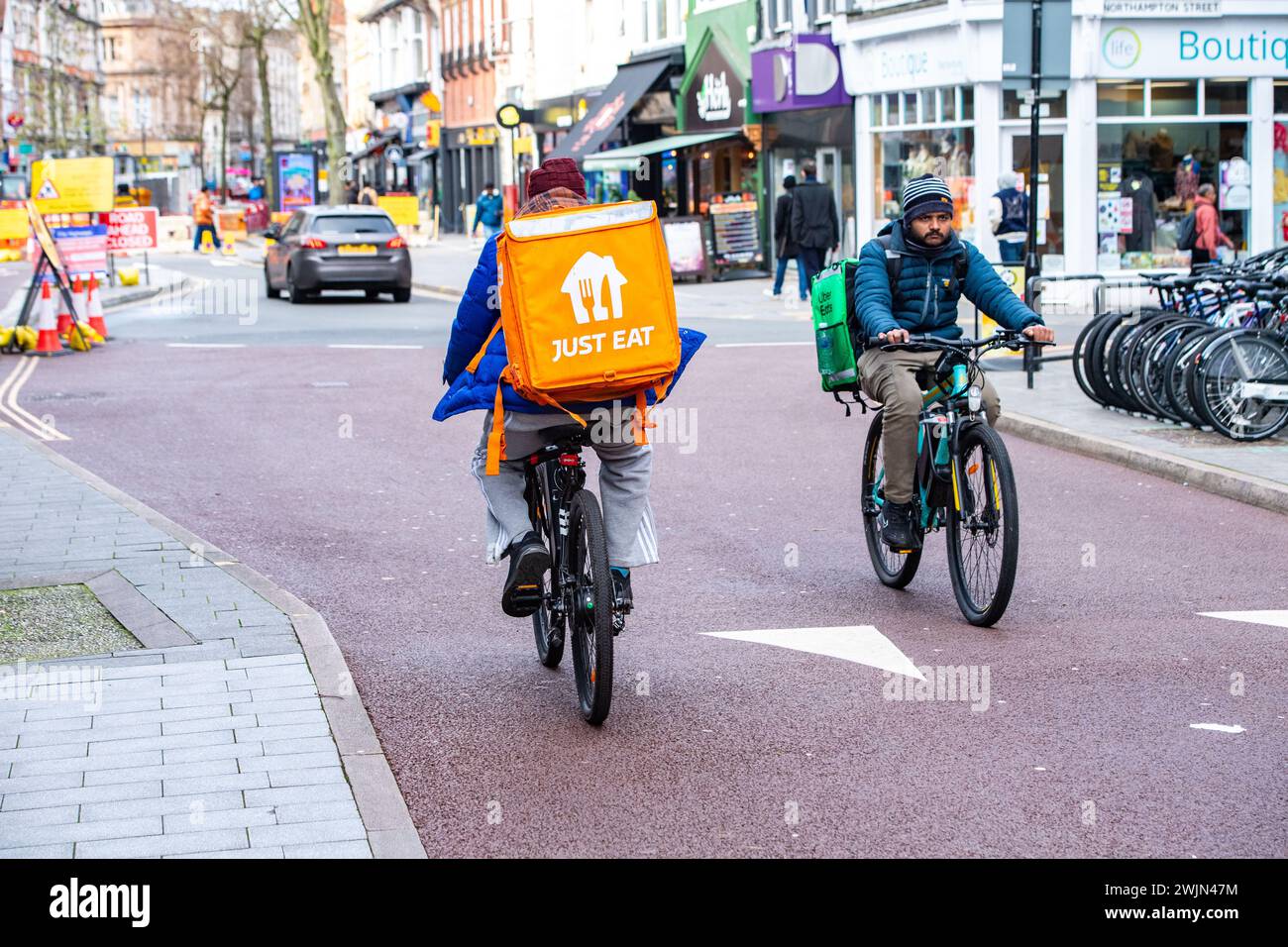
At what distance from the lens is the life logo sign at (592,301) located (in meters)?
5.77

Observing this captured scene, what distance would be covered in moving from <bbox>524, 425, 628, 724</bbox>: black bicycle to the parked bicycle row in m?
6.94

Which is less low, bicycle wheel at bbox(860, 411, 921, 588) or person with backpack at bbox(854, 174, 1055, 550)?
person with backpack at bbox(854, 174, 1055, 550)

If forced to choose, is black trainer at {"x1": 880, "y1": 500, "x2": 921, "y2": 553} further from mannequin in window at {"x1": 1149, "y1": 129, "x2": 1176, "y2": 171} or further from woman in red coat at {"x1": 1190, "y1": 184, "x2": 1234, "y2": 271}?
mannequin in window at {"x1": 1149, "y1": 129, "x2": 1176, "y2": 171}

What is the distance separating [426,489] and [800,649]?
459 centimetres

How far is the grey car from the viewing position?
28.8m

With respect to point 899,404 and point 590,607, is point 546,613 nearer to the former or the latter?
point 590,607

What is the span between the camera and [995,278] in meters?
8.00

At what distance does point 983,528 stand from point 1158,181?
20.1m

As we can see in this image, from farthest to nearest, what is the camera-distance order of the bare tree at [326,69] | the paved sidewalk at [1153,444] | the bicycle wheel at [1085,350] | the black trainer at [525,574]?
the bare tree at [326,69]
the bicycle wheel at [1085,350]
the paved sidewalk at [1153,444]
the black trainer at [525,574]

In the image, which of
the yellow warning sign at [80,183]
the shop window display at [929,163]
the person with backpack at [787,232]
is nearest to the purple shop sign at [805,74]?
the shop window display at [929,163]

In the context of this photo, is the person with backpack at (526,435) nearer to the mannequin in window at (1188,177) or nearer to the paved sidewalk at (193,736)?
the paved sidewalk at (193,736)

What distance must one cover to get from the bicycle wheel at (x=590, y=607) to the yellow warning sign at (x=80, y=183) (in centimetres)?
2242

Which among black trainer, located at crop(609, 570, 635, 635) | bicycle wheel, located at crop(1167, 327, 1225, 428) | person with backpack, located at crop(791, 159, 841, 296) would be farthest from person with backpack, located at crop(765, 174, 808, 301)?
black trainer, located at crop(609, 570, 635, 635)

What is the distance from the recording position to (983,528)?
744 centimetres
